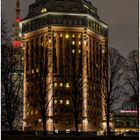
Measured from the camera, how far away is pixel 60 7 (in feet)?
376

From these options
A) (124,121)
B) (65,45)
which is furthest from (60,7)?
(124,121)

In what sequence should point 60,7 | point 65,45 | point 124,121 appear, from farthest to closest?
point 60,7, point 65,45, point 124,121

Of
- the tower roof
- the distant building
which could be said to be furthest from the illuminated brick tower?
the distant building

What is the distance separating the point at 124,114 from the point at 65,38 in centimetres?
2296

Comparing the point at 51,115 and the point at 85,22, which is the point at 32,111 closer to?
the point at 51,115

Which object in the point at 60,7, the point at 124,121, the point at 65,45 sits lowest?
the point at 124,121

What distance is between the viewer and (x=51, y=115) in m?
105

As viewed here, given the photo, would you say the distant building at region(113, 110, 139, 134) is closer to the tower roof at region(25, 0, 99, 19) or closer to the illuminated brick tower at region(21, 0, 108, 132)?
the illuminated brick tower at region(21, 0, 108, 132)

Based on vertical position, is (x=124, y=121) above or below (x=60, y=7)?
below

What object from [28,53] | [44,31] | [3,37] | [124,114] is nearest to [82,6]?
[44,31]

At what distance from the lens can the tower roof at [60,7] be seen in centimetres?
11388

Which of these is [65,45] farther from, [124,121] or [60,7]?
[124,121]

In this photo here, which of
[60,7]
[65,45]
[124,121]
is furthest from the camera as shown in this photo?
[60,7]

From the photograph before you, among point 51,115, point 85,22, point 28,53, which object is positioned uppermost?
point 85,22
